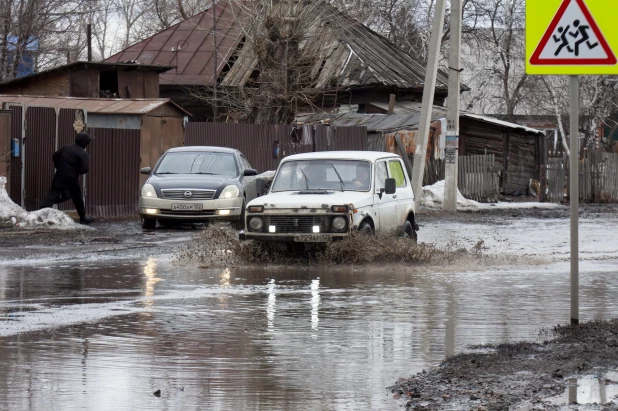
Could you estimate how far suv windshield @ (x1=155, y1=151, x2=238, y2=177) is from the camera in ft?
79.3

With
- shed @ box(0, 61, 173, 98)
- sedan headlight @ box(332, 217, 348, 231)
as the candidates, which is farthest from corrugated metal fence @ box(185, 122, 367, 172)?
sedan headlight @ box(332, 217, 348, 231)

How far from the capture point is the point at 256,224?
1583 centimetres

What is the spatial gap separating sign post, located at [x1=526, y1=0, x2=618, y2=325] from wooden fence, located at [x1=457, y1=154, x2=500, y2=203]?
86.4ft

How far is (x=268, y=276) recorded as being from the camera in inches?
575

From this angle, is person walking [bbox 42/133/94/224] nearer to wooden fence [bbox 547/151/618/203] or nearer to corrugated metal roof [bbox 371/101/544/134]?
corrugated metal roof [bbox 371/101/544/134]

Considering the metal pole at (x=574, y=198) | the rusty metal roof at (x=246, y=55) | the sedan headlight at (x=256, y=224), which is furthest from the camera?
Result: the rusty metal roof at (x=246, y=55)

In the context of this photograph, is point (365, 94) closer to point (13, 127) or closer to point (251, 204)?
point (13, 127)

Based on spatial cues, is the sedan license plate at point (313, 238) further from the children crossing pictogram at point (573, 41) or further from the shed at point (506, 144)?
the shed at point (506, 144)

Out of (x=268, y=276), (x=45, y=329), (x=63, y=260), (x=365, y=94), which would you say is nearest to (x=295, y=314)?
(x=45, y=329)

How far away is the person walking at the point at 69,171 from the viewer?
23.5 metres

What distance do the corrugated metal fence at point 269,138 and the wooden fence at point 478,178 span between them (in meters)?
4.10

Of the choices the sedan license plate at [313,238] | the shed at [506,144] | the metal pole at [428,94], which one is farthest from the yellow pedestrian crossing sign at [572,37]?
the shed at [506,144]

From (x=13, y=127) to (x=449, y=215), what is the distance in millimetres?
11082

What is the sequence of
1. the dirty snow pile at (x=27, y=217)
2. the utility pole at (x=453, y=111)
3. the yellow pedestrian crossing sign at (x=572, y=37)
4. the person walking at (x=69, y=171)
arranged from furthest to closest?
the utility pole at (x=453, y=111), the person walking at (x=69, y=171), the dirty snow pile at (x=27, y=217), the yellow pedestrian crossing sign at (x=572, y=37)
